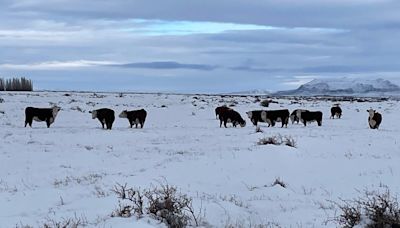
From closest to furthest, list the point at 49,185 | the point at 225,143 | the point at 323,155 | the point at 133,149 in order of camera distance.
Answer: the point at 49,185 → the point at 323,155 → the point at 133,149 → the point at 225,143

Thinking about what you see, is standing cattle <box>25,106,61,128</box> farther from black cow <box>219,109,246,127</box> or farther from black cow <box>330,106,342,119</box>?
black cow <box>330,106,342,119</box>

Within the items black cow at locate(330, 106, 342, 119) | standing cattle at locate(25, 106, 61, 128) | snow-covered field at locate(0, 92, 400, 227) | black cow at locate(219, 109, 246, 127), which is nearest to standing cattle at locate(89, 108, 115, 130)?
standing cattle at locate(25, 106, 61, 128)

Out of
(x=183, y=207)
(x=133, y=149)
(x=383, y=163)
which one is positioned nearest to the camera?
(x=183, y=207)

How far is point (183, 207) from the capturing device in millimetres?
8102

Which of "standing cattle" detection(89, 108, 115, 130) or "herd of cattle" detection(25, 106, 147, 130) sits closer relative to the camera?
"standing cattle" detection(89, 108, 115, 130)

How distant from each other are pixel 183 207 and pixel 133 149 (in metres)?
9.08

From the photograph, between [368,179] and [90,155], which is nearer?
[368,179]

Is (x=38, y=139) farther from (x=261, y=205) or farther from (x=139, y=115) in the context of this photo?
(x=261, y=205)

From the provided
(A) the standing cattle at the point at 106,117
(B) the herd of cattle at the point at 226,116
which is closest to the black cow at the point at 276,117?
(B) the herd of cattle at the point at 226,116

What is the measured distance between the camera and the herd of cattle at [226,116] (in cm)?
2480

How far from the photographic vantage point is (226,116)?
27.6 m

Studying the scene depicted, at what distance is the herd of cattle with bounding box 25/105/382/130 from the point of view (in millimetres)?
24805

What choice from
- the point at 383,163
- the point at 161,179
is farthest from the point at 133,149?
the point at 383,163

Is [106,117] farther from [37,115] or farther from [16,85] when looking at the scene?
[16,85]
